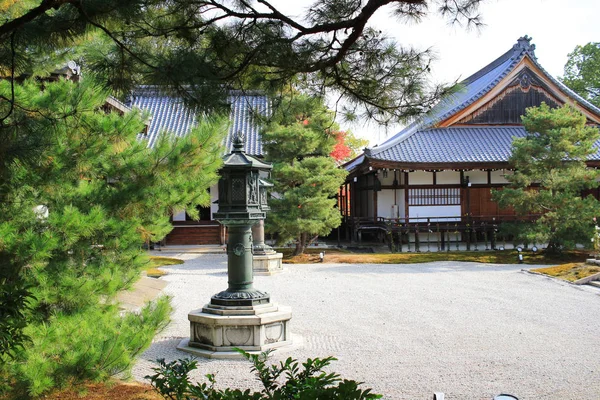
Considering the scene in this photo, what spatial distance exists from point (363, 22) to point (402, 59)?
2.33 feet

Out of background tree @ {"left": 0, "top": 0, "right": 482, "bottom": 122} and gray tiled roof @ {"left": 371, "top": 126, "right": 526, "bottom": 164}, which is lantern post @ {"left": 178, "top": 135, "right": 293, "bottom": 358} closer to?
A: background tree @ {"left": 0, "top": 0, "right": 482, "bottom": 122}

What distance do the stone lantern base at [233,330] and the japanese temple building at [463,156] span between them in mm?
12065

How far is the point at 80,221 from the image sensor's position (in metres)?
4.41

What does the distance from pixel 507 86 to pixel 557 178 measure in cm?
632

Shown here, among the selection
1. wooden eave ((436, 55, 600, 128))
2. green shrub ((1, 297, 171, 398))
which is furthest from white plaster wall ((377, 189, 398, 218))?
green shrub ((1, 297, 171, 398))

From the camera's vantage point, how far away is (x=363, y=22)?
13.2 feet

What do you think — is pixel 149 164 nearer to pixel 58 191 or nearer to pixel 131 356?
pixel 58 191

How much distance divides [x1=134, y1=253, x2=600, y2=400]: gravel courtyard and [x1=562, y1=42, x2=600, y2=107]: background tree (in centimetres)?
2296

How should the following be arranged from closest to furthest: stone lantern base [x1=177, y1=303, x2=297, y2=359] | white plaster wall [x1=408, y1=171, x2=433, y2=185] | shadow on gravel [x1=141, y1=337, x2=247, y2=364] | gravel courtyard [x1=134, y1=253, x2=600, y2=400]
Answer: gravel courtyard [x1=134, y1=253, x2=600, y2=400], shadow on gravel [x1=141, y1=337, x2=247, y2=364], stone lantern base [x1=177, y1=303, x2=297, y2=359], white plaster wall [x1=408, y1=171, x2=433, y2=185]

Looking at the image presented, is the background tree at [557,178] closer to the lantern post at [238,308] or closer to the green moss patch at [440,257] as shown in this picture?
the green moss patch at [440,257]

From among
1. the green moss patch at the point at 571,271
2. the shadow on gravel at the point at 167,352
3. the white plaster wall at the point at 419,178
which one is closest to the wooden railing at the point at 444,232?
the white plaster wall at the point at 419,178

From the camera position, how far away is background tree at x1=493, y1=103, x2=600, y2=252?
1534 cm

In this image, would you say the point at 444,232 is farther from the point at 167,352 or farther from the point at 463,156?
the point at 167,352

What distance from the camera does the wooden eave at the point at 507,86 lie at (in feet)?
67.6
